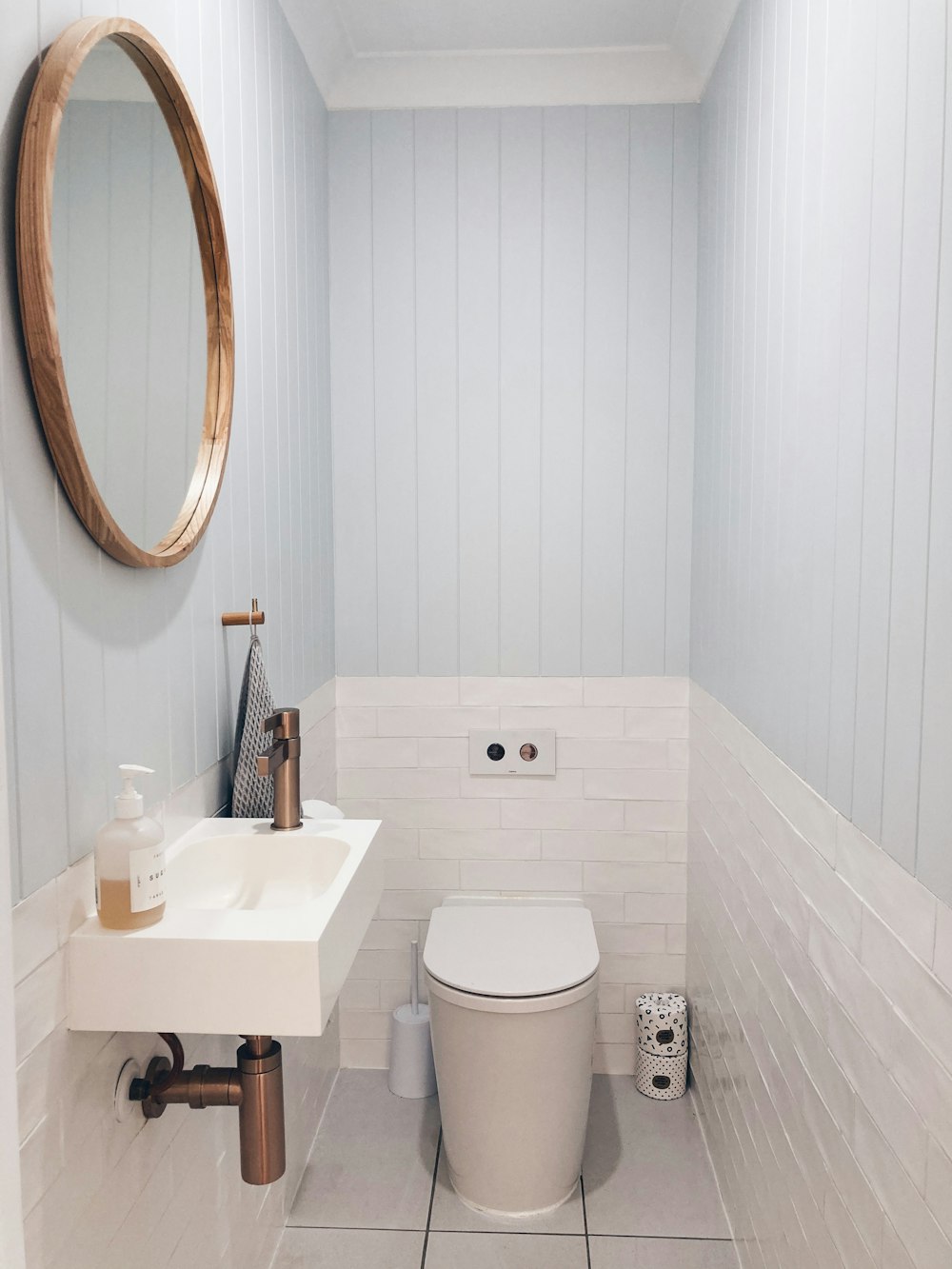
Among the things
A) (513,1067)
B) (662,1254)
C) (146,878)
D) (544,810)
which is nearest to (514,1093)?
(513,1067)

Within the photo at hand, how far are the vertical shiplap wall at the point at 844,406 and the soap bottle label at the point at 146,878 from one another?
0.84 m

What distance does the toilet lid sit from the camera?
1985mm

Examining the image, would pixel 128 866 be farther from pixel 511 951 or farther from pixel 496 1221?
pixel 496 1221

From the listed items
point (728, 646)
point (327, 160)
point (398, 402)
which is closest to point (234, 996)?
point (728, 646)

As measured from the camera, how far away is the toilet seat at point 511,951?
1.97 meters

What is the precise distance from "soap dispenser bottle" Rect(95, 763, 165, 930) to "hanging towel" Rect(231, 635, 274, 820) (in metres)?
0.47

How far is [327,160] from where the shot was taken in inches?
95.5

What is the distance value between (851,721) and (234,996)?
83 cm

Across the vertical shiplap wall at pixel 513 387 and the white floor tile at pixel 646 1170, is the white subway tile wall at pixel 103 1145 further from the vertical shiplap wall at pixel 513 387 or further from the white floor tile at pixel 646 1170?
the vertical shiplap wall at pixel 513 387

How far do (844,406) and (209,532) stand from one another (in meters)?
0.96

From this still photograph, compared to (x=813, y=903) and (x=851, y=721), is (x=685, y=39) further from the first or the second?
(x=813, y=903)

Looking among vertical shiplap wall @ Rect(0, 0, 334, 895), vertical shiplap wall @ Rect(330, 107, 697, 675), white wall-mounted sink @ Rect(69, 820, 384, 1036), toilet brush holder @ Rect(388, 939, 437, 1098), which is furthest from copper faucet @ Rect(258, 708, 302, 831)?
toilet brush holder @ Rect(388, 939, 437, 1098)

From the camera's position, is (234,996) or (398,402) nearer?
(234,996)

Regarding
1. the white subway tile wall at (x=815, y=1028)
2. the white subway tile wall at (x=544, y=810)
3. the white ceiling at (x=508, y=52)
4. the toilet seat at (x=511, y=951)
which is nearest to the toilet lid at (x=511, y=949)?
the toilet seat at (x=511, y=951)
